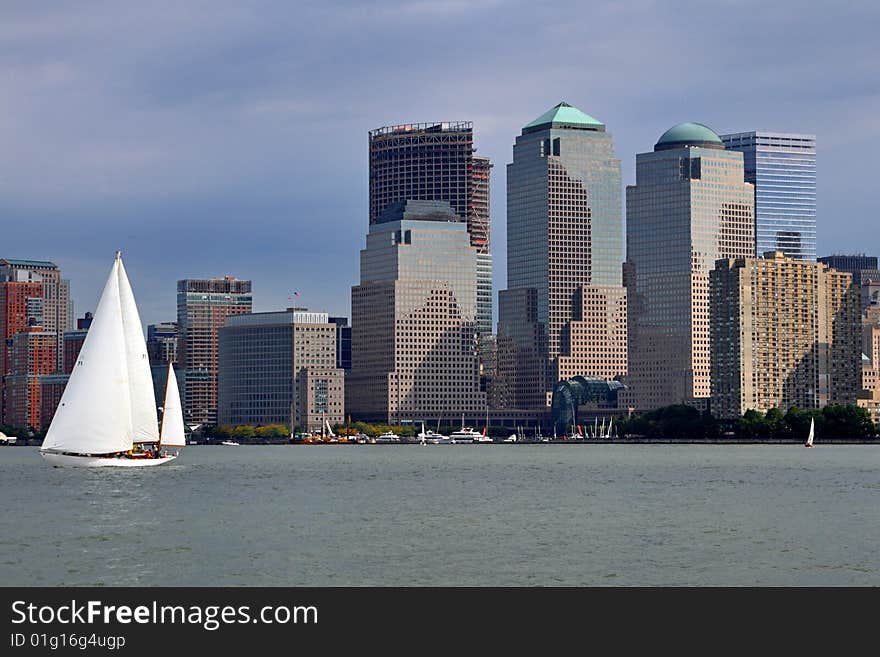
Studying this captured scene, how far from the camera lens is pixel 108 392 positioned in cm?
13888

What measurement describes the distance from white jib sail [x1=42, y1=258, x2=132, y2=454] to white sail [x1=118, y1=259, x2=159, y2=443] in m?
1.50

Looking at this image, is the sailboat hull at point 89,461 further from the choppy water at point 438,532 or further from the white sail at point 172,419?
the white sail at point 172,419

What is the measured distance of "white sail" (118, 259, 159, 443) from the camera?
14138 centimetres

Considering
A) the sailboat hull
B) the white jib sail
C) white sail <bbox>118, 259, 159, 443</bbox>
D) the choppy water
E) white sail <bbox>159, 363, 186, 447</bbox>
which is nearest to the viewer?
the choppy water

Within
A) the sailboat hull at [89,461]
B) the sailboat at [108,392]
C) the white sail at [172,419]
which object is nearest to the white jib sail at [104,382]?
the sailboat at [108,392]

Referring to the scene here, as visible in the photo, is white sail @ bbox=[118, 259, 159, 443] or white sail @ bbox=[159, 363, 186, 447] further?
white sail @ bbox=[159, 363, 186, 447]

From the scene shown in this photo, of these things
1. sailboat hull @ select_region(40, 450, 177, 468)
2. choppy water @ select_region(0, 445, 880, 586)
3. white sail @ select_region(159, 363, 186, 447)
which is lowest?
choppy water @ select_region(0, 445, 880, 586)

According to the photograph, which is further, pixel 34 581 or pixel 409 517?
pixel 409 517

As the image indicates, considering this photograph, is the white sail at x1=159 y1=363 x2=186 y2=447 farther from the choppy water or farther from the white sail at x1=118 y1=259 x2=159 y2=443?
the white sail at x1=118 y1=259 x2=159 y2=443

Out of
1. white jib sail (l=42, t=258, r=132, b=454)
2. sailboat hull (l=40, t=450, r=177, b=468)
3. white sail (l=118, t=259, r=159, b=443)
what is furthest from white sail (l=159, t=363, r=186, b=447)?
white jib sail (l=42, t=258, r=132, b=454)
